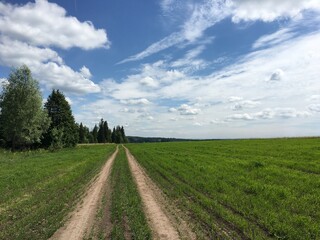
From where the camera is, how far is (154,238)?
809 centimetres

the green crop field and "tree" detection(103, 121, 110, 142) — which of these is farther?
Result: "tree" detection(103, 121, 110, 142)

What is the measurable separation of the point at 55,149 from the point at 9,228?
53.2m

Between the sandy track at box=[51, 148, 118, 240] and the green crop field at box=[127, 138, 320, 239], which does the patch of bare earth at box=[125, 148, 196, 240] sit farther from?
the sandy track at box=[51, 148, 118, 240]

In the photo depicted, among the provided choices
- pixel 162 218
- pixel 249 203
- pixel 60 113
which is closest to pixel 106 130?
pixel 60 113

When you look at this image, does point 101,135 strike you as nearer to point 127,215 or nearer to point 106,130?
point 106,130

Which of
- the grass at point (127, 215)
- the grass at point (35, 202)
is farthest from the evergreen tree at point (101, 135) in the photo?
A: the grass at point (127, 215)

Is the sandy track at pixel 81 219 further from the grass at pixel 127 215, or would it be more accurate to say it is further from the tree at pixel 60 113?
the tree at pixel 60 113

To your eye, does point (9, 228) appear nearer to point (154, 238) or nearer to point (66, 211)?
point (66, 211)

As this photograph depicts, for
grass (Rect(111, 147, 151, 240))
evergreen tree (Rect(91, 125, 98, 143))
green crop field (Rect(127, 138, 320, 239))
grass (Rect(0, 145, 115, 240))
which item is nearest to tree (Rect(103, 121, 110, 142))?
evergreen tree (Rect(91, 125, 98, 143))

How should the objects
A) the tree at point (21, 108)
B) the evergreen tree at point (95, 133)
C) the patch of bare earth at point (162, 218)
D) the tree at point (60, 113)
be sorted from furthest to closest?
the evergreen tree at point (95, 133) → the tree at point (60, 113) → the tree at point (21, 108) → the patch of bare earth at point (162, 218)

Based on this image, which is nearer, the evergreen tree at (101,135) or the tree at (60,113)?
the tree at (60,113)

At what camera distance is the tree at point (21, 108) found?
51.1 meters

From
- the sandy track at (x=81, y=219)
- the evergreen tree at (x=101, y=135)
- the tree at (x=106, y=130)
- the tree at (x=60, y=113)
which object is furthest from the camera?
the tree at (x=106, y=130)

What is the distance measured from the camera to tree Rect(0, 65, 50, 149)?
51.1m
